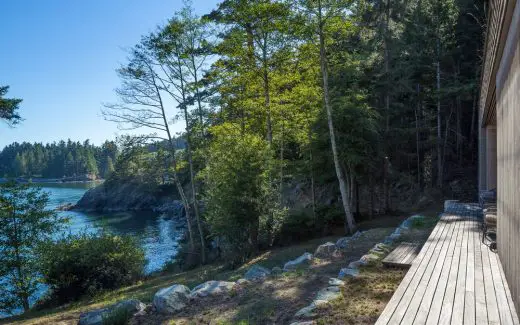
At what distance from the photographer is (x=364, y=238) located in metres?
9.44

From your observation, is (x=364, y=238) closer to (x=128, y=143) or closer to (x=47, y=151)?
(x=128, y=143)

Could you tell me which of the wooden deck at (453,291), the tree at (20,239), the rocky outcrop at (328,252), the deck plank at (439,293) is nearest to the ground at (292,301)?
the wooden deck at (453,291)

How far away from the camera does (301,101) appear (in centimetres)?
1412

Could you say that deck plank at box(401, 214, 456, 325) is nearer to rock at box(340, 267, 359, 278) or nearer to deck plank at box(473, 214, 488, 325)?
deck plank at box(473, 214, 488, 325)

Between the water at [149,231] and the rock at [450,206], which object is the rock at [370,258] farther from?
the water at [149,231]

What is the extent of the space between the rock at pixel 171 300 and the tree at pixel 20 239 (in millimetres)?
7418

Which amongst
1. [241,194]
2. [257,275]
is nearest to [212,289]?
[257,275]

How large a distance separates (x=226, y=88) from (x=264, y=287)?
10.8m

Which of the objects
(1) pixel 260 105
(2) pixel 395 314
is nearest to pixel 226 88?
(1) pixel 260 105

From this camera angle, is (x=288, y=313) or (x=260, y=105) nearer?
(x=288, y=313)

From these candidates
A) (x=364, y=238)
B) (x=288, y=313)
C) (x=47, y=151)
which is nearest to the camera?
(x=288, y=313)

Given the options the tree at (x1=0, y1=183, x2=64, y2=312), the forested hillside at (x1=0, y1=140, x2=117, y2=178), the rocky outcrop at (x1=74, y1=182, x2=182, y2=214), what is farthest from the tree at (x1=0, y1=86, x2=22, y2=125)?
the forested hillside at (x1=0, y1=140, x2=117, y2=178)

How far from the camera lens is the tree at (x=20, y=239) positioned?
10.9 m

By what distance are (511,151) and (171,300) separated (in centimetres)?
501
